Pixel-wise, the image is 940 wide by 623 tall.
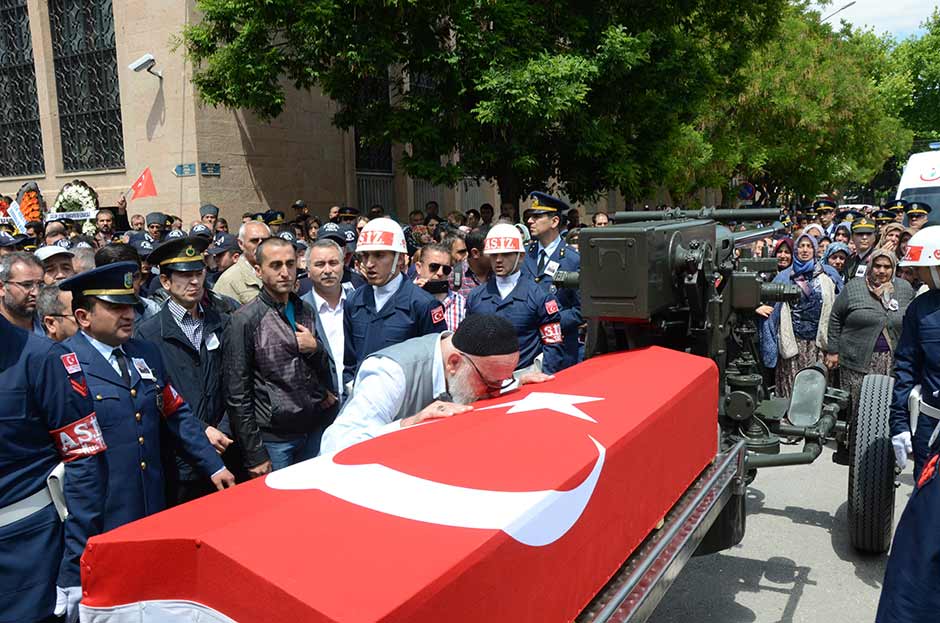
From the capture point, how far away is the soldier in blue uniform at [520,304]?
206 inches

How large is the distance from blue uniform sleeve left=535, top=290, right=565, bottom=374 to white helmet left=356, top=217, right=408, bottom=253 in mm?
1137

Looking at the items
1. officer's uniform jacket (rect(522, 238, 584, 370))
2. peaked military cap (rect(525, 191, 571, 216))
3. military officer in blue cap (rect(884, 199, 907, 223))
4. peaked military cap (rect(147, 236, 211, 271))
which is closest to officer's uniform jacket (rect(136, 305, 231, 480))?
peaked military cap (rect(147, 236, 211, 271))

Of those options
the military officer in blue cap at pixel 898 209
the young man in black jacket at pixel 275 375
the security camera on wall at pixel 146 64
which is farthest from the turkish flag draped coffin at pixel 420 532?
the security camera on wall at pixel 146 64

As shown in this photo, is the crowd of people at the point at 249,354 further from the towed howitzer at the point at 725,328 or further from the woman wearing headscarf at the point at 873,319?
the towed howitzer at the point at 725,328

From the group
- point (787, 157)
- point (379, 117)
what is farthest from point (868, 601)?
point (787, 157)

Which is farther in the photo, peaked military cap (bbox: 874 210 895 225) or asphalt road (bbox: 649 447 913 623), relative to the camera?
peaked military cap (bbox: 874 210 895 225)

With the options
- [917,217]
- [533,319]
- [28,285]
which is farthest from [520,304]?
[917,217]

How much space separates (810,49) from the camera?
24359 mm

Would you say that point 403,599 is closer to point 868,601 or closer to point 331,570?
point 331,570

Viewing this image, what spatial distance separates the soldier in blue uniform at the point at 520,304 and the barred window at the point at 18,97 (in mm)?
16666

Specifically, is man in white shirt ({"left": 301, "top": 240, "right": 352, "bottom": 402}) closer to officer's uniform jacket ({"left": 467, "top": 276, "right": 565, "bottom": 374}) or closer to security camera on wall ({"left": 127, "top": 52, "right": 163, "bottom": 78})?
officer's uniform jacket ({"left": 467, "top": 276, "right": 565, "bottom": 374})

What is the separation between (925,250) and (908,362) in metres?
0.62

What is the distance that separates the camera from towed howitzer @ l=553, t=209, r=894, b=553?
11.7 feet

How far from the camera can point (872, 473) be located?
4492 mm
